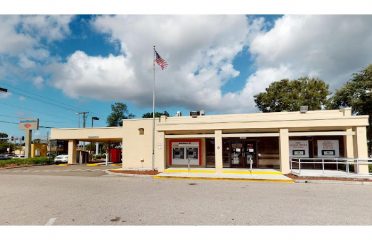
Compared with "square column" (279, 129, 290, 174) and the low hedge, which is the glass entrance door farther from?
the low hedge

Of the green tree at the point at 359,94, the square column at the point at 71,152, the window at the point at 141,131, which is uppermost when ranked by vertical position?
the green tree at the point at 359,94

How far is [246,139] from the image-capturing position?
2134 cm

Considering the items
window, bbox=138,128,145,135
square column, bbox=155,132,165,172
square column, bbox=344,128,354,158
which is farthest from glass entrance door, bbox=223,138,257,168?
window, bbox=138,128,145,135

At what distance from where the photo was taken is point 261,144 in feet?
69.9

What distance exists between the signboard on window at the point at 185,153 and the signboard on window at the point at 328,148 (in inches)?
368

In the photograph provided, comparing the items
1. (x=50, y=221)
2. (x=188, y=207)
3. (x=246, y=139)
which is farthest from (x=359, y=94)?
(x=50, y=221)

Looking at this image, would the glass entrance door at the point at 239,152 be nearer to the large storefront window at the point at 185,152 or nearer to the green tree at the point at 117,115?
the large storefront window at the point at 185,152

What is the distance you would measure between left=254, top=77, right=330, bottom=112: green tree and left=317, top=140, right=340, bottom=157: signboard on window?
21868 millimetres

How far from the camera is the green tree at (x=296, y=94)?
4066 centimetres

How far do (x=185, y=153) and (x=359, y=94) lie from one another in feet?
75.7

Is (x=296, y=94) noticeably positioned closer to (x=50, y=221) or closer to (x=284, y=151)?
(x=284, y=151)

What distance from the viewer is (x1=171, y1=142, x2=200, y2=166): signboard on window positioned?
22453 mm

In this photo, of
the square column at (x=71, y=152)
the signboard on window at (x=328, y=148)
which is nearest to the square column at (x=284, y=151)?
the signboard on window at (x=328, y=148)
